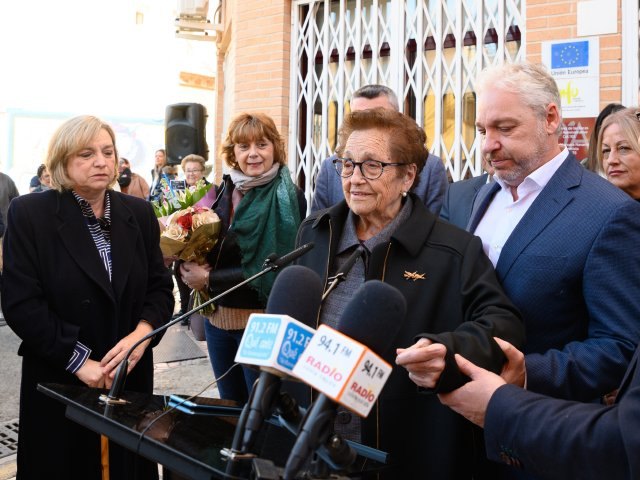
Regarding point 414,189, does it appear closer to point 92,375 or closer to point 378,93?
point 378,93

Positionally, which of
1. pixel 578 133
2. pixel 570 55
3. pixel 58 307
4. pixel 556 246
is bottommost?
pixel 58 307

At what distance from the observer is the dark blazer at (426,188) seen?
3.36m

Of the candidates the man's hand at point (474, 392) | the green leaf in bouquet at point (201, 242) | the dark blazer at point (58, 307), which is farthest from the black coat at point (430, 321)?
the green leaf in bouquet at point (201, 242)

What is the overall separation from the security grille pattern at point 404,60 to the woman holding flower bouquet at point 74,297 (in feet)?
11.7

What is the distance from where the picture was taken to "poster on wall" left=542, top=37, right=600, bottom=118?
4.91 m

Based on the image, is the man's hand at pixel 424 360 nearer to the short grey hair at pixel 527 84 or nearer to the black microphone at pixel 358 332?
the black microphone at pixel 358 332

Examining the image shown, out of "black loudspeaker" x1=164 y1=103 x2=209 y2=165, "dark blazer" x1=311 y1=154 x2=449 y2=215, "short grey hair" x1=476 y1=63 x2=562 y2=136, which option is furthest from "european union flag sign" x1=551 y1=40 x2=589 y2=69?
"black loudspeaker" x1=164 y1=103 x2=209 y2=165

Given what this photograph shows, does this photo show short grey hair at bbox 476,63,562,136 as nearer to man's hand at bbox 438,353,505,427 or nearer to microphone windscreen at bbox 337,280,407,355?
man's hand at bbox 438,353,505,427

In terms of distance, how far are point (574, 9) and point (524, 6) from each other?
18.1 inches

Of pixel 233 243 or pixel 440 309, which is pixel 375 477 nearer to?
pixel 440 309

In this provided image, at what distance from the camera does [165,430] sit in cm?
159

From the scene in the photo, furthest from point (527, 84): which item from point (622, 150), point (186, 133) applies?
point (186, 133)

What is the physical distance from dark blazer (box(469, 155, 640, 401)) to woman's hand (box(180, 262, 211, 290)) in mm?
1789

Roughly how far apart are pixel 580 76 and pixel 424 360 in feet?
13.3
